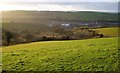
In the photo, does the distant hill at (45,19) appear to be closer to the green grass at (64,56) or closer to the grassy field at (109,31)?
the grassy field at (109,31)

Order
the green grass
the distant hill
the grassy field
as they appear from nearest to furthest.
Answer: the green grass < the distant hill < the grassy field

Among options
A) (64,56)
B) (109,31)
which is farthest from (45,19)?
(109,31)

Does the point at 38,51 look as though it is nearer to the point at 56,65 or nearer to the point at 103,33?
the point at 56,65

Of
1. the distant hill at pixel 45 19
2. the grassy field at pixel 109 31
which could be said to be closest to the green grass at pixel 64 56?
the grassy field at pixel 109 31

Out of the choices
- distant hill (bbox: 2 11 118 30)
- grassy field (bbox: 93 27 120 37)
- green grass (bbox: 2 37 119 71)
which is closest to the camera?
green grass (bbox: 2 37 119 71)

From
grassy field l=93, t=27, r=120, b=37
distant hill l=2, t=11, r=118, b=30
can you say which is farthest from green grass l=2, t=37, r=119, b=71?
distant hill l=2, t=11, r=118, b=30

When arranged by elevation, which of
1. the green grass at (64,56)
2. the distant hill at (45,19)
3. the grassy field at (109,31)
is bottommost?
the green grass at (64,56)

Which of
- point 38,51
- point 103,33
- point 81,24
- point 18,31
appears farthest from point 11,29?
point 103,33

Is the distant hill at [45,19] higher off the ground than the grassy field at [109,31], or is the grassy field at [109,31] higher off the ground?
the distant hill at [45,19]

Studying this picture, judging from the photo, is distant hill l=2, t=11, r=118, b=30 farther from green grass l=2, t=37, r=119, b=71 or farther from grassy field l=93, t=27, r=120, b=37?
green grass l=2, t=37, r=119, b=71
